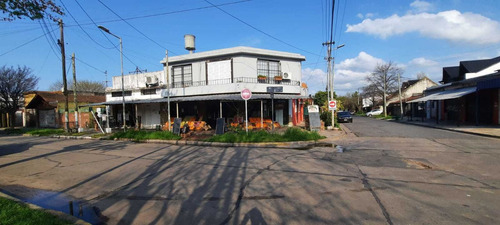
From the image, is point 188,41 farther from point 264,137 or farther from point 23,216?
point 23,216

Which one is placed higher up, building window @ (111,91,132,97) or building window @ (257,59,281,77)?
building window @ (257,59,281,77)

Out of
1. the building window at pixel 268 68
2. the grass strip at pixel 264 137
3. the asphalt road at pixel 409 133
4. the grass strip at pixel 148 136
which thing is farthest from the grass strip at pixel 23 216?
the building window at pixel 268 68

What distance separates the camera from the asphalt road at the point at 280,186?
14.2 ft

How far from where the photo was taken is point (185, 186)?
240 inches

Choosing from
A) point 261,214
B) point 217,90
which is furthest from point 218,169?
point 217,90

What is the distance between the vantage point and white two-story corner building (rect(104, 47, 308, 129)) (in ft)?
68.1

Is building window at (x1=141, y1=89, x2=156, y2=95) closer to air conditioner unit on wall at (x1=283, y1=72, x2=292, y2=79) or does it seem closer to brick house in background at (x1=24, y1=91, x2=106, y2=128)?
brick house in background at (x1=24, y1=91, x2=106, y2=128)

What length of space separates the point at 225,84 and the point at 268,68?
12.9ft

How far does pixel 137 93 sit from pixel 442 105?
33.3 m

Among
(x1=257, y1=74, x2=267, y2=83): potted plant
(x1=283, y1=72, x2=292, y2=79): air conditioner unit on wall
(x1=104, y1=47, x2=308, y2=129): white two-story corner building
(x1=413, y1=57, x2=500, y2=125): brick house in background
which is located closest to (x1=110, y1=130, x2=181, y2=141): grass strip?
(x1=104, y1=47, x2=308, y2=129): white two-story corner building

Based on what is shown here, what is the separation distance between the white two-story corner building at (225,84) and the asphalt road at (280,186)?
36.0 feet

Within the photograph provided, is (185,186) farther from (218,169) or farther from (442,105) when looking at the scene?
(442,105)

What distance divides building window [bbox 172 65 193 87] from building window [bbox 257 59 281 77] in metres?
6.04

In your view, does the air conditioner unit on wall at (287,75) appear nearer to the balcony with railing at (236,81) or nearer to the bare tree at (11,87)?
the balcony with railing at (236,81)
